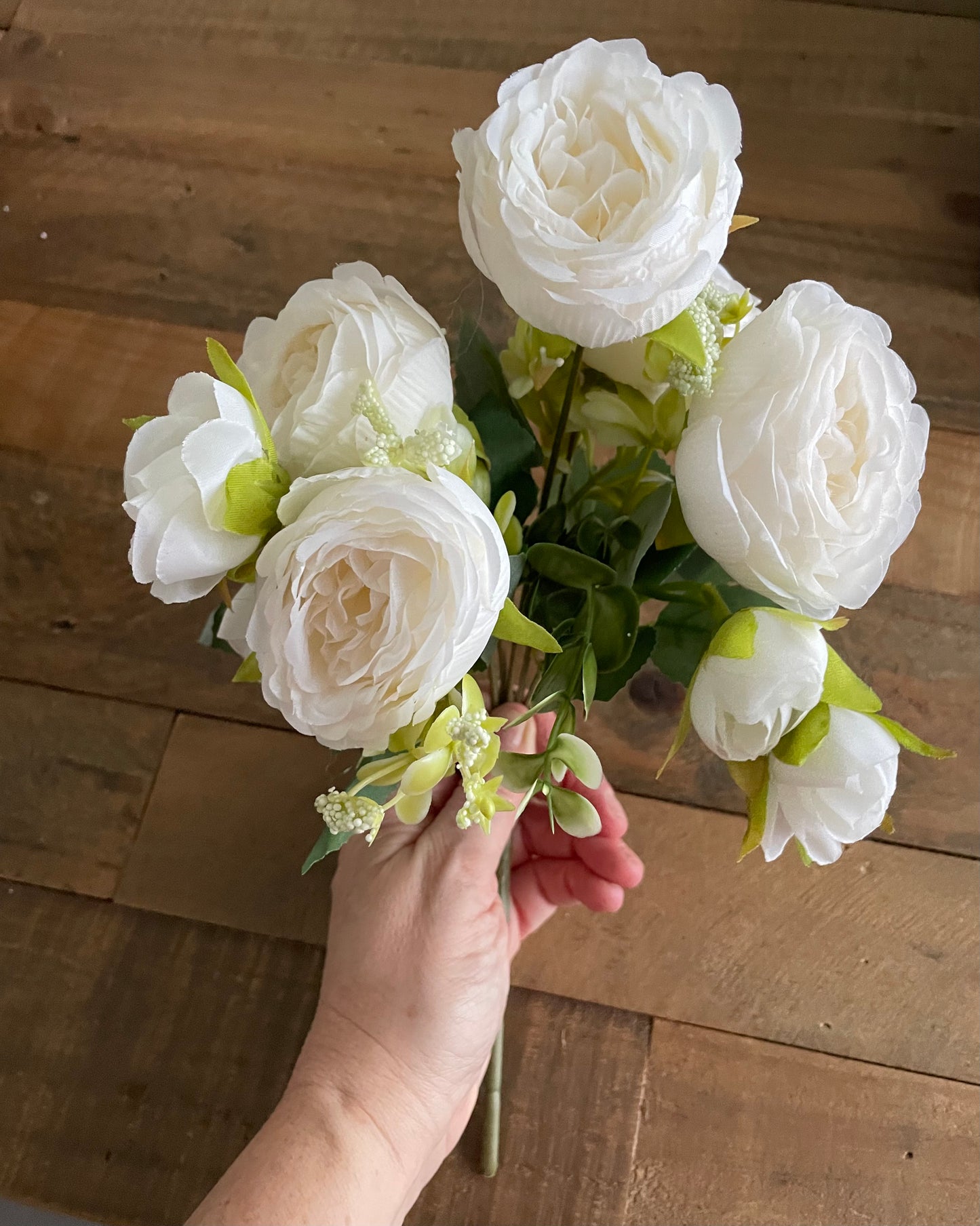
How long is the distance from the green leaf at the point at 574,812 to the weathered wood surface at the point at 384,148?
1.70ft

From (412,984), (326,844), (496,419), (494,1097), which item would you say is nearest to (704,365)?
(496,419)

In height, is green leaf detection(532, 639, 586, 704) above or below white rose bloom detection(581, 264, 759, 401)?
below

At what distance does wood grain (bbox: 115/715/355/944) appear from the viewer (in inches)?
26.0

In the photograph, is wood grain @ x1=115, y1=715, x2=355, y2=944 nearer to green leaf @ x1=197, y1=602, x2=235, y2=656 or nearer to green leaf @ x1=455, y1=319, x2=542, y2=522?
green leaf @ x1=197, y1=602, x2=235, y2=656

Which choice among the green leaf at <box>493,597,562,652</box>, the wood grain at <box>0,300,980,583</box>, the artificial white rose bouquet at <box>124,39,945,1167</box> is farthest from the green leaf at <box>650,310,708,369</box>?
the wood grain at <box>0,300,980,583</box>

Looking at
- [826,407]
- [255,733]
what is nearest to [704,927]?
[255,733]

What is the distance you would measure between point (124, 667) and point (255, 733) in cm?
11

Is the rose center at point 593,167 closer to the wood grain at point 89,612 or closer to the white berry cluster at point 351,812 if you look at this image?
the white berry cluster at point 351,812

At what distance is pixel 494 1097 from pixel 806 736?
39cm

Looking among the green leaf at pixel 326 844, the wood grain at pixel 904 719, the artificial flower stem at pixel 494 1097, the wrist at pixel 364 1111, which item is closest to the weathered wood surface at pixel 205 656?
the wood grain at pixel 904 719

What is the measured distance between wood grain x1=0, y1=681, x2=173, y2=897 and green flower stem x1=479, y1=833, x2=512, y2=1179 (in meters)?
0.27

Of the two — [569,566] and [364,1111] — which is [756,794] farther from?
[364,1111]

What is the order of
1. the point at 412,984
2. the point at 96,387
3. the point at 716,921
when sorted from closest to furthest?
1. the point at 412,984
2. the point at 716,921
3. the point at 96,387

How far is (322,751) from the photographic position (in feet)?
2.25
